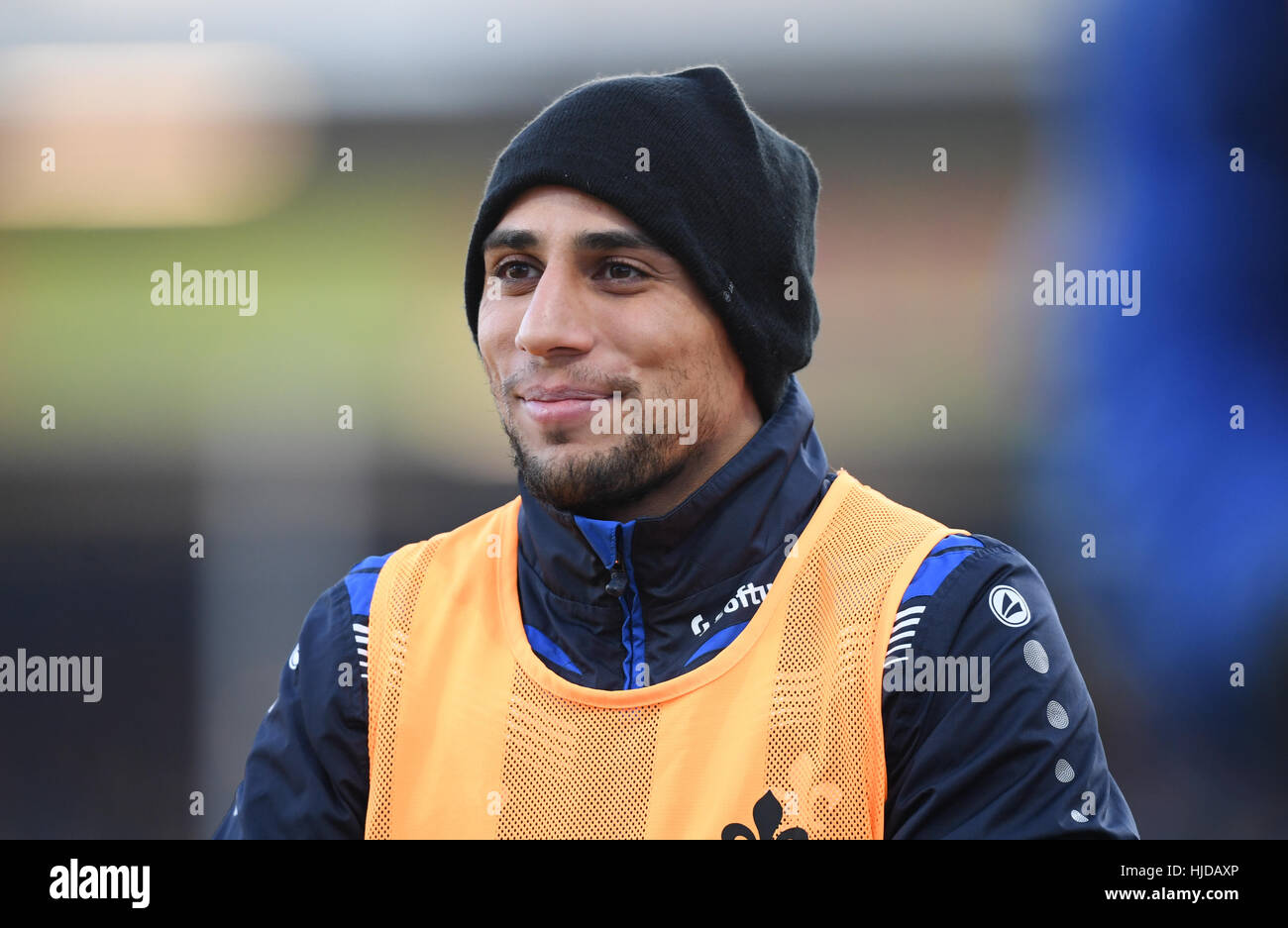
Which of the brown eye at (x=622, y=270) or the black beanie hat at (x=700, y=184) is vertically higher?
the black beanie hat at (x=700, y=184)

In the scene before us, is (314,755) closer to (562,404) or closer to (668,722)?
(668,722)

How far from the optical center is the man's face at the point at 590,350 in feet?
6.58

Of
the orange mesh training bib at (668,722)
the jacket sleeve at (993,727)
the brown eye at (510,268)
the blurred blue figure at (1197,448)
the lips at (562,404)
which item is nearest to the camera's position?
the jacket sleeve at (993,727)

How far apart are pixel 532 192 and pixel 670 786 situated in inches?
43.0

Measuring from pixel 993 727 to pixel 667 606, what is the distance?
1.88 ft

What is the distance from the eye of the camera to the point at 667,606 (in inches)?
77.8

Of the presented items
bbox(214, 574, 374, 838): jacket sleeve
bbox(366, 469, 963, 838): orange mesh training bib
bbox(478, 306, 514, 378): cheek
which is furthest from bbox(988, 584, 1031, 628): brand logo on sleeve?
bbox(214, 574, 374, 838): jacket sleeve

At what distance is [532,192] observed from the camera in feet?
6.97

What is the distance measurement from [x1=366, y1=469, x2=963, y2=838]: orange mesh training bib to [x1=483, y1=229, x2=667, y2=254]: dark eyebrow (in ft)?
1.88

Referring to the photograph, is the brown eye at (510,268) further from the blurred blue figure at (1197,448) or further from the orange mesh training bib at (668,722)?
the blurred blue figure at (1197,448)

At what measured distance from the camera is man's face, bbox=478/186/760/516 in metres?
2.01

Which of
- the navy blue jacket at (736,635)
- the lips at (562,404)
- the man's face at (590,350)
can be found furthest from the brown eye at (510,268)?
the navy blue jacket at (736,635)

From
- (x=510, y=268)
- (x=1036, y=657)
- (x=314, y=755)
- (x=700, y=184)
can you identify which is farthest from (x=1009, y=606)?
(x=314, y=755)
